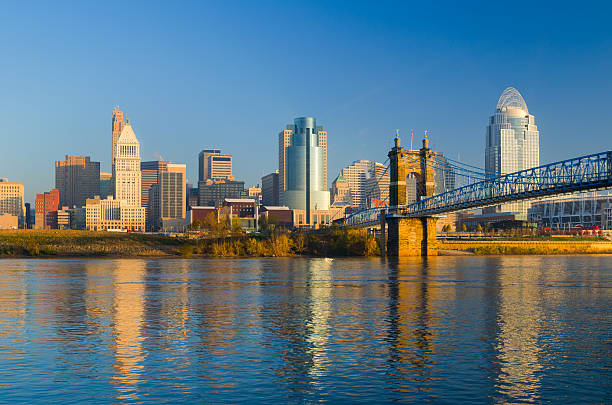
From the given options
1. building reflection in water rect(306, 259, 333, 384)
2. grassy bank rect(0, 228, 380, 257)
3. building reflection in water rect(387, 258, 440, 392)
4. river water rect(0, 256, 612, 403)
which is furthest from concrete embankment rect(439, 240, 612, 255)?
river water rect(0, 256, 612, 403)

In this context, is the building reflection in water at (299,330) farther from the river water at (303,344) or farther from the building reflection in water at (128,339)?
the building reflection in water at (128,339)

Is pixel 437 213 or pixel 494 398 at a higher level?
pixel 437 213

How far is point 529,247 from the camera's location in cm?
13988

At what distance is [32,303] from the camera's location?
4072 cm

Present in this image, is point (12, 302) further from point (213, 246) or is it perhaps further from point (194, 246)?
point (194, 246)

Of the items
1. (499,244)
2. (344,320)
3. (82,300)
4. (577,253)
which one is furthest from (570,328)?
(577,253)

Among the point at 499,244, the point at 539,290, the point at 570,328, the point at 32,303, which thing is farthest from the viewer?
the point at 499,244

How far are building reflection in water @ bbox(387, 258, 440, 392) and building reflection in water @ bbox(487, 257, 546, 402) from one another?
2626 mm

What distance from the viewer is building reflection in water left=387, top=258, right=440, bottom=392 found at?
2180 centimetres

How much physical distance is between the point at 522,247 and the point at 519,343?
118182 millimetres

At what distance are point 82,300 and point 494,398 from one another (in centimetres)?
3094

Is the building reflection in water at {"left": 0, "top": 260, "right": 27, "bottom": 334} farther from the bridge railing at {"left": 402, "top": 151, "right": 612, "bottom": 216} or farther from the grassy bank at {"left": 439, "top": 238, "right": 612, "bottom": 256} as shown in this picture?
the grassy bank at {"left": 439, "top": 238, "right": 612, "bottom": 256}

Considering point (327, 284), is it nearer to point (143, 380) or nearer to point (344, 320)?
point (344, 320)

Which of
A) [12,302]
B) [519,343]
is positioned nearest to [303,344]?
[519,343]
